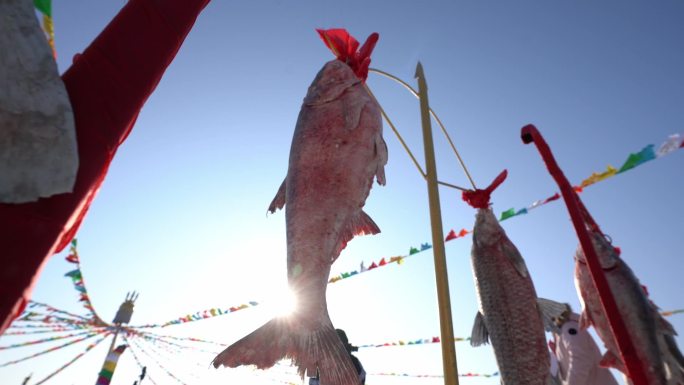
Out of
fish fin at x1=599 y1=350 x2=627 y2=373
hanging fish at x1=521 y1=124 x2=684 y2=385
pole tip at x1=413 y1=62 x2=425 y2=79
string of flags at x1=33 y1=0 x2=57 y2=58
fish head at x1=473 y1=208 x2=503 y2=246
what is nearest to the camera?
string of flags at x1=33 y1=0 x2=57 y2=58

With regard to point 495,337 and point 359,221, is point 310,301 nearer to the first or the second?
point 359,221

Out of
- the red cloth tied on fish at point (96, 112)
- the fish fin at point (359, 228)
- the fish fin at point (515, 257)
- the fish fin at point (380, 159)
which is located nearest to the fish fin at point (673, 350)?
the fish fin at point (515, 257)

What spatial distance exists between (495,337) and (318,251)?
8.08 ft

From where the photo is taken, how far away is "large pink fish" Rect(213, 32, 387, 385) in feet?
6.03

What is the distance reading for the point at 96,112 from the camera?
1.29m

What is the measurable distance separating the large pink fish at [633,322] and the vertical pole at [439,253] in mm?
1772

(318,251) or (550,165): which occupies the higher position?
(550,165)

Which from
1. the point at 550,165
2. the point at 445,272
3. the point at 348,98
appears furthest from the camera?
the point at 550,165

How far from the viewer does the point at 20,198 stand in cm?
104

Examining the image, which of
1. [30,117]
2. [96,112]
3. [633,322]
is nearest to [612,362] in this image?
[633,322]

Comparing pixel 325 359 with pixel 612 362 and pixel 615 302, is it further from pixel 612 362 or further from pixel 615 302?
pixel 612 362

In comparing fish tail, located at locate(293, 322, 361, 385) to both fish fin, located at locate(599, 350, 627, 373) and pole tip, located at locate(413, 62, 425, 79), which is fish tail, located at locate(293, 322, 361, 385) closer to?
fish fin, located at locate(599, 350, 627, 373)

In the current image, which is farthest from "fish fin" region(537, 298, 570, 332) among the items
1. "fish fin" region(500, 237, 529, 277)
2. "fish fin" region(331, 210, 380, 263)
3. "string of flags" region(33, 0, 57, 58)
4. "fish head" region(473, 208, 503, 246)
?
"string of flags" region(33, 0, 57, 58)

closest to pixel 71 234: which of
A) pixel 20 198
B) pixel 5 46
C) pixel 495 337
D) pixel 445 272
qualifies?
pixel 20 198
